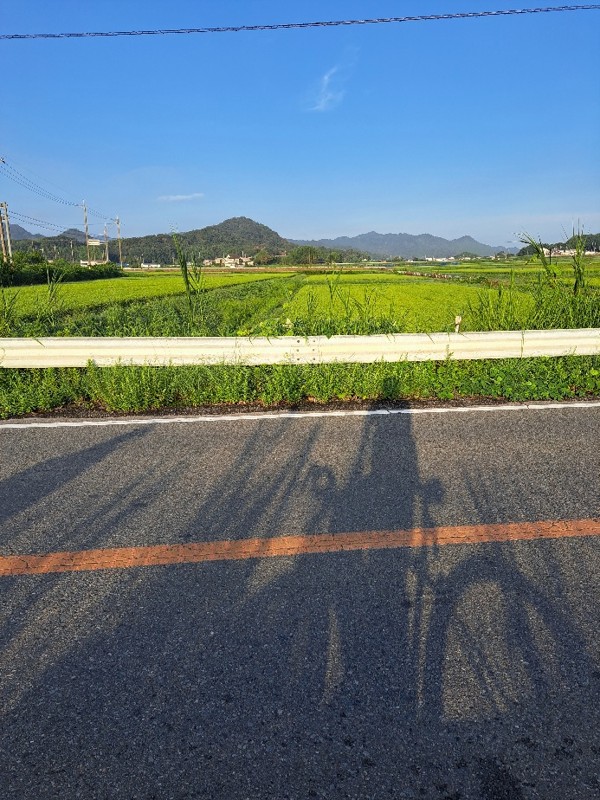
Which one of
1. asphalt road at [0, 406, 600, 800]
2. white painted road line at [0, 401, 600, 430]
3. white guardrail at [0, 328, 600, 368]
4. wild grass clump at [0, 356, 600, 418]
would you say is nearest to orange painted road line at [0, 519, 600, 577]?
asphalt road at [0, 406, 600, 800]

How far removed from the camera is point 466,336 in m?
5.84

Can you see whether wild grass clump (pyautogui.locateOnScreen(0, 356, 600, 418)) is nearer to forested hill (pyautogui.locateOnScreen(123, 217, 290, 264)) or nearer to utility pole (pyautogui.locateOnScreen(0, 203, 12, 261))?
forested hill (pyautogui.locateOnScreen(123, 217, 290, 264))

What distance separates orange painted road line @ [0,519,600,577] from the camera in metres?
2.70

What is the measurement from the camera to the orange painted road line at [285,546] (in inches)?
106

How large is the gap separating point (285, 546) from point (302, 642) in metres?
0.72

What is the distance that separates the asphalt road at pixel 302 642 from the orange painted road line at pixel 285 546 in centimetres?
6

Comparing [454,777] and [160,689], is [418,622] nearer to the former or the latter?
[454,777]

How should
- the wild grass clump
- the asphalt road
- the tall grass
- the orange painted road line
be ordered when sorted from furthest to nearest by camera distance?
1. the tall grass
2. the wild grass clump
3. the orange painted road line
4. the asphalt road

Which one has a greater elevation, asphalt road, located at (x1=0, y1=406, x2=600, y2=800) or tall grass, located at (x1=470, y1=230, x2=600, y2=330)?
tall grass, located at (x1=470, y1=230, x2=600, y2=330)

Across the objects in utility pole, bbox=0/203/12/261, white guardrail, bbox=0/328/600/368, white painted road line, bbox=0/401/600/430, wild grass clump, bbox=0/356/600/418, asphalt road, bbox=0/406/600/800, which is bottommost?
asphalt road, bbox=0/406/600/800

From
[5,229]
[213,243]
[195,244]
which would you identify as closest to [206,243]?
[195,244]

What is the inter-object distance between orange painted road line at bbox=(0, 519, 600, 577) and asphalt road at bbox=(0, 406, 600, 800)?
58 mm

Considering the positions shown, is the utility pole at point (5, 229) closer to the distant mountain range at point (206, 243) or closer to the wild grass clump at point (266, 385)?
the distant mountain range at point (206, 243)

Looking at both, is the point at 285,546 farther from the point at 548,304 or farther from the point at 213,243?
the point at 213,243
